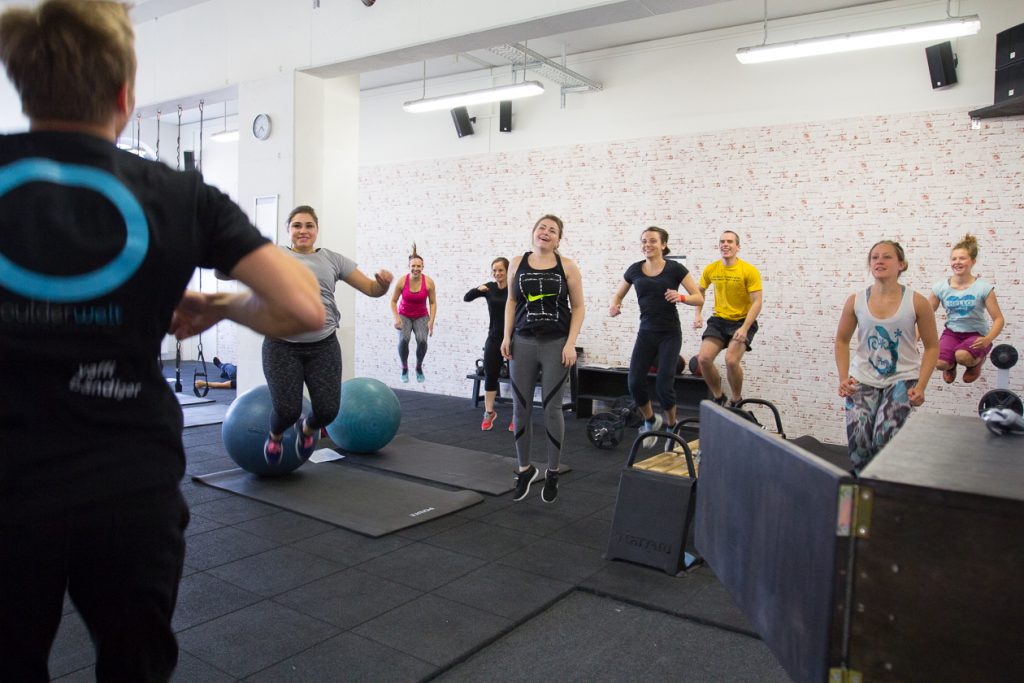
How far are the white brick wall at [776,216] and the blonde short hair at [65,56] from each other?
21.8 ft

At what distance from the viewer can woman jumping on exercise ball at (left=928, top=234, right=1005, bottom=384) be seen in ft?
18.7

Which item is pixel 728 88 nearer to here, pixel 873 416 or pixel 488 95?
pixel 488 95

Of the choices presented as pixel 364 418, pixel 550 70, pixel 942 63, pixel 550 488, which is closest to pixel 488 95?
pixel 550 70

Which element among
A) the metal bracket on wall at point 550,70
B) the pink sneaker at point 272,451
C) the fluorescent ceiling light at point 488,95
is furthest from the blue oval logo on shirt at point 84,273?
the metal bracket on wall at point 550,70

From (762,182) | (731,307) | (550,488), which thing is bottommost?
(550,488)

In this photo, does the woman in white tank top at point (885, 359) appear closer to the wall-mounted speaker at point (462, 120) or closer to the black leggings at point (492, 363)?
the black leggings at point (492, 363)

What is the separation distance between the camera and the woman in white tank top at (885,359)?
11.5 ft

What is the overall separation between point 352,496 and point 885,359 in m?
3.05

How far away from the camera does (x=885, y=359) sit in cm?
358

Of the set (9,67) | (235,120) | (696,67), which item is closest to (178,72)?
(235,120)

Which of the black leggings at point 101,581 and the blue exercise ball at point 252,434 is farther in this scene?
the blue exercise ball at point 252,434

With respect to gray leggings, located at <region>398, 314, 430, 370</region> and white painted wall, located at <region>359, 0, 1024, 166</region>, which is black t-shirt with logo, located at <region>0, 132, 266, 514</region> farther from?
gray leggings, located at <region>398, 314, 430, 370</region>

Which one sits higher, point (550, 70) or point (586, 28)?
point (550, 70)

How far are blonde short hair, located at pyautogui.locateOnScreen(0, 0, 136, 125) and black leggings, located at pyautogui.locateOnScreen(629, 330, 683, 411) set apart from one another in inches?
202
